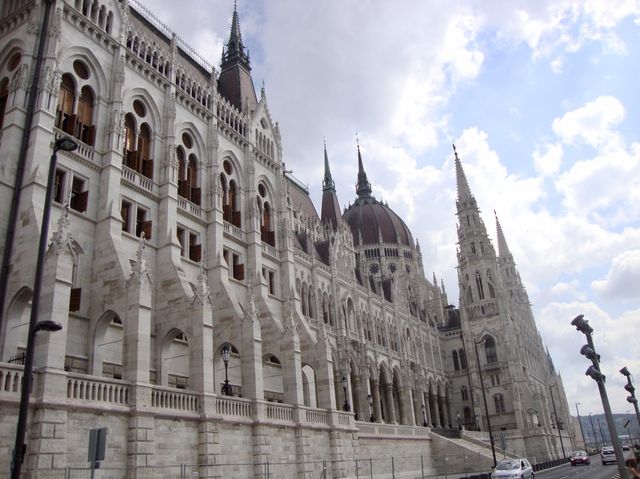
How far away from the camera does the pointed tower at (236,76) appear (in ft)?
141

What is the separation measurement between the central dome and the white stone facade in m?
50.6

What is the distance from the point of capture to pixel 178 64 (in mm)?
34344

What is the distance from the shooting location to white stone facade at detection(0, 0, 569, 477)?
66.0 ft

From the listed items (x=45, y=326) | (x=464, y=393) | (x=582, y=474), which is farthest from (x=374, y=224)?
(x=45, y=326)

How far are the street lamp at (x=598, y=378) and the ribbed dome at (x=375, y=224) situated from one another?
78.8 m

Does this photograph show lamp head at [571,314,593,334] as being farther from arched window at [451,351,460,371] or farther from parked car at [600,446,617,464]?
arched window at [451,351,460,371]

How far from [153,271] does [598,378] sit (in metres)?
20.6

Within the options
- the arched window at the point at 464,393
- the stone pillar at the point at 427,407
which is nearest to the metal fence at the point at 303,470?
the stone pillar at the point at 427,407

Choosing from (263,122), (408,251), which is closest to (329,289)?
(263,122)

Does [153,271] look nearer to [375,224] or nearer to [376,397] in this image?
[376,397]

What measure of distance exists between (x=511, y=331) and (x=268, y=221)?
162 feet

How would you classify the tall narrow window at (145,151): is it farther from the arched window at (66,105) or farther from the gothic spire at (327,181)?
the gothic spire at (327,181)

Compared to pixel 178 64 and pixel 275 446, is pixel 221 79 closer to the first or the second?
pixel 178 64

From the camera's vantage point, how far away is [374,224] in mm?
99562
